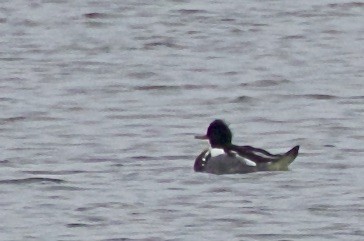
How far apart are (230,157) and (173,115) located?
2.70 meters

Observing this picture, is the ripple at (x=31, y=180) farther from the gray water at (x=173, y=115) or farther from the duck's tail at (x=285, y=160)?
the duck's tail at (x=285, y=160)

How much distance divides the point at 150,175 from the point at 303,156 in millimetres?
1498

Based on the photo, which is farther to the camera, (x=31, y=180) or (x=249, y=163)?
(x=249, y=163)

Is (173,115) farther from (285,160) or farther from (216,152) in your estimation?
(285,160)

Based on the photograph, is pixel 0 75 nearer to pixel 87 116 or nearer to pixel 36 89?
pixel 36 89

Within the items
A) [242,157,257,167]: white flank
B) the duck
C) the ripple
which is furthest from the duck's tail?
the ripple

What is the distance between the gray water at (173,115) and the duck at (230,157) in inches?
3.6

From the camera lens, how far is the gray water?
47.2 ft

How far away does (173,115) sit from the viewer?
1900cm

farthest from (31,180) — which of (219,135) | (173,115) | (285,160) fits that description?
(173,115)

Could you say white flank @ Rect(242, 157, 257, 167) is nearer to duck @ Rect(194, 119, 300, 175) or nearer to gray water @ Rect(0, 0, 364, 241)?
duck @ Rect(194, 119, 300, 175)

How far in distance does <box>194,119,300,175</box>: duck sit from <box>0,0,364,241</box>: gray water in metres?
0.09

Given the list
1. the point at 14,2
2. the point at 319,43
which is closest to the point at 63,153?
the point at 319,43

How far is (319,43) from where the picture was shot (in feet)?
77.8
